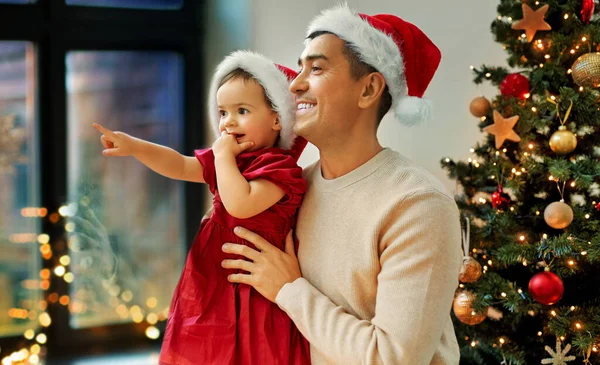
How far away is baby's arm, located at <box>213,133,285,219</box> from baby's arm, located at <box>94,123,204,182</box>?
0.12m

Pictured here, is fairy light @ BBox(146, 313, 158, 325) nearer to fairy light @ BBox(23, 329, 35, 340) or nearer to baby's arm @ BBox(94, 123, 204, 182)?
fairy light @ BBox(23, 329, 35, 340)

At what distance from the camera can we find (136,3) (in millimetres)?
3529

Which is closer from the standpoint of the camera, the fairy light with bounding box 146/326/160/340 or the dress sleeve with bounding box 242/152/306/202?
the dress sleeve with bounding box 242/152/306/202

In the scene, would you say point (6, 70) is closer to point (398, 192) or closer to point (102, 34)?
point (102, 34)

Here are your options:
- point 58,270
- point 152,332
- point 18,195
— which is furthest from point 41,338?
point 18,195

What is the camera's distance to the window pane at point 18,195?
3303 millimetres

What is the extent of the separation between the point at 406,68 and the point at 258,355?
0.74m

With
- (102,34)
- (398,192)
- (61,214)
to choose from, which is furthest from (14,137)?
(398,192)

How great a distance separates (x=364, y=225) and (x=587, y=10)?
1.15 metres

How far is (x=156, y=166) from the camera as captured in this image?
1552mm

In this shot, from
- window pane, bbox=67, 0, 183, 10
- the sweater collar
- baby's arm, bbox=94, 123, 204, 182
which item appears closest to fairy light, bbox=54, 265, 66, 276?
window pane, bbox=67, 0, 183, 10

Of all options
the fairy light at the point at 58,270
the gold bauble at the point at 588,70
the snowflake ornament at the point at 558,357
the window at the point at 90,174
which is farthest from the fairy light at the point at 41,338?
the gold bauble at the point at 588,70

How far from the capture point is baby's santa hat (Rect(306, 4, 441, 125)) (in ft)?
4.83

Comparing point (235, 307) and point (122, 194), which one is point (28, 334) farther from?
point (235, 307)
